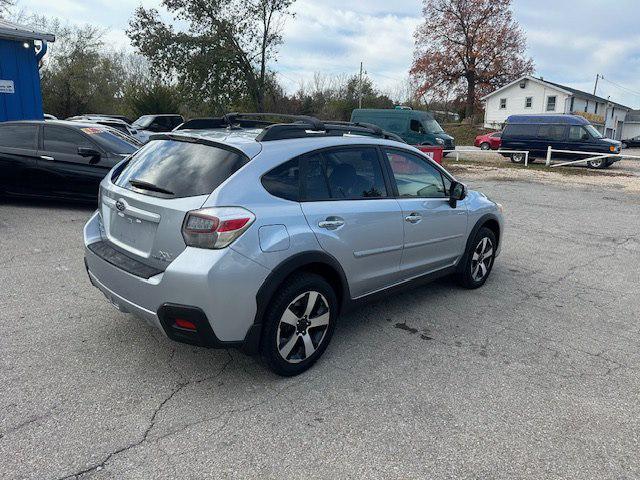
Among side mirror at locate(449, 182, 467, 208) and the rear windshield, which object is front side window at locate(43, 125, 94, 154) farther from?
side mirror at locate(449, 182, 467, 208)

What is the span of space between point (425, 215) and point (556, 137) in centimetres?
2062

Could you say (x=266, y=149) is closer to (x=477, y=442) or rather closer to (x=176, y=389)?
(x=176, y=389)

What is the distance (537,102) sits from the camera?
4603 cm

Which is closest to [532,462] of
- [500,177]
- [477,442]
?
Result: [477,442]

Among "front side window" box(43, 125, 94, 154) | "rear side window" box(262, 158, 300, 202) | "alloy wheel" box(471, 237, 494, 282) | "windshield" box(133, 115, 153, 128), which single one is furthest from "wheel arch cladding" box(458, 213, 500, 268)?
"windshield" box(133, 115, 153, 128)

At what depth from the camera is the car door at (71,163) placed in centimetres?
771

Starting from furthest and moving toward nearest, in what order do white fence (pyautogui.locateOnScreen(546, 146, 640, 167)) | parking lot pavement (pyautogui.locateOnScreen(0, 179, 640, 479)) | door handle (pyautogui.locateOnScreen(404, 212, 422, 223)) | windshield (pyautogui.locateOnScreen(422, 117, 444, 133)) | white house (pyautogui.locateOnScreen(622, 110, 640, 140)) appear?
white house (pyautogui.locateOnScreen(622, 110, 640, 140)), white fence (pyautogui.locateOnScreen(546, 146, 640, 167)), windshield (pyautogui.locateOnScreen(422, 117, 444, 133)), door handle (pyautogui.locateOnScreen(404, 212, 422, 223)), parking lot pavement (pyautogui.locateOnScreen(0, 179, 640, 479))

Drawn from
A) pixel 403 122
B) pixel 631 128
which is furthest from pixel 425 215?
pixel 631 128

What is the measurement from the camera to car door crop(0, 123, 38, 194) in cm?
774

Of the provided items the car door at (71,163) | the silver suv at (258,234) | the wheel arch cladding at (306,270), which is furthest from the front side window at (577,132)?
the wheel arch cladding at (306,270)

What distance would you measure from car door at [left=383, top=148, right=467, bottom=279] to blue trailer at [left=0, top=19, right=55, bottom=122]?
1040 centimetres

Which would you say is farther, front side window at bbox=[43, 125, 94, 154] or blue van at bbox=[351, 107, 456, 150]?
blue van at bbox=[351, 107, 456, 150]

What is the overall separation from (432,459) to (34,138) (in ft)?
26.1

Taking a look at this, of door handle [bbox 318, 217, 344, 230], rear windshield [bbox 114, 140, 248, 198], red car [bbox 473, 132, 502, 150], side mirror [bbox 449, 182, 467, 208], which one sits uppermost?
red car [bbox 473, 132, 502, 150]
